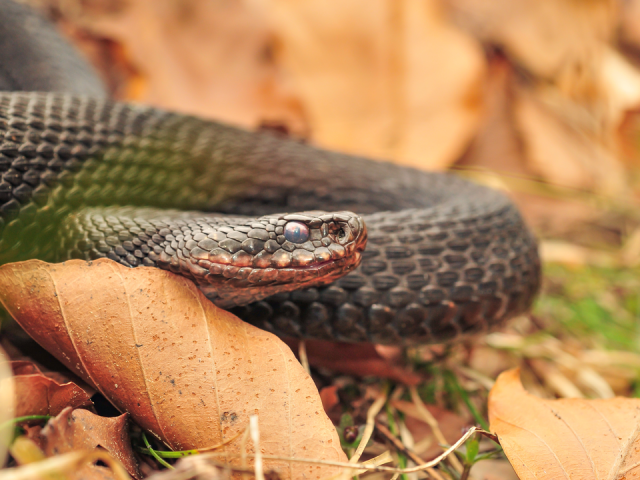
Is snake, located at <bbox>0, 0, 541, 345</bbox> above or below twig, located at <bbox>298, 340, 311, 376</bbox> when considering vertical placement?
above

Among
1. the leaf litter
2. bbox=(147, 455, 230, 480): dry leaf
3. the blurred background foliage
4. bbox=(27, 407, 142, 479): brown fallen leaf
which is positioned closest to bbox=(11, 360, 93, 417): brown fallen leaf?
bbox=(27, 407, 142, 479): brown fallen leaf

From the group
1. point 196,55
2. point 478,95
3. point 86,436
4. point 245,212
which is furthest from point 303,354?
point 478,95

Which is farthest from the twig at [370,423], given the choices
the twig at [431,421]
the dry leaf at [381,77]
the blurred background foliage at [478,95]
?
the dry leaf at [381,77]

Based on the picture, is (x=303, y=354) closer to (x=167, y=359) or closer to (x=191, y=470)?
(x=167, y=359)

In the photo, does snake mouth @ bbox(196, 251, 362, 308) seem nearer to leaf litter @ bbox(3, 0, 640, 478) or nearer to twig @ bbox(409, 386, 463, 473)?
leaf litter @ bbox(3, 0, 640, 478)

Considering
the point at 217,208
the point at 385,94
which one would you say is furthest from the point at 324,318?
the point at 385,94

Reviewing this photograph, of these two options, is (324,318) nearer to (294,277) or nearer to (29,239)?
(294,277)
